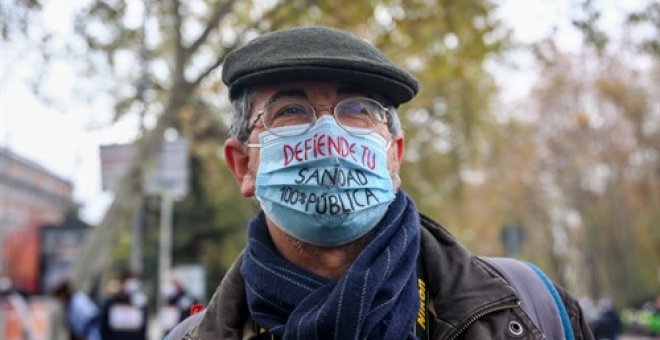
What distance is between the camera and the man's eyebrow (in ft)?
7.72

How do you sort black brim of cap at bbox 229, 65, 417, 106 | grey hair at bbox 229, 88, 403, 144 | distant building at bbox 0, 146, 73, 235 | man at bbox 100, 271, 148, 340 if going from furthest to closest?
distant building at bbox 0, 146, 73, 235
man at bbox 100, 271, 148, 340
grey hair at bbox 229, 88, 403, 144
black brim of cap at bbox 229, 65, 417, 106

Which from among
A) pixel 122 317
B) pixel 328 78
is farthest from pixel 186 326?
pixel 122 317

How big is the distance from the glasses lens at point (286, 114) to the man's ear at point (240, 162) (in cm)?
16

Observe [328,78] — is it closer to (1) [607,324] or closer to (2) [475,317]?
(2) [475,317]

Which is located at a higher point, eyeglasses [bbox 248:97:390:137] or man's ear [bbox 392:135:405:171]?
eyeglasses [bbox 248:97:390:137]

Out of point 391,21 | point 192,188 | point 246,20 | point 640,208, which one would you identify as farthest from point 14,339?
point 640,208

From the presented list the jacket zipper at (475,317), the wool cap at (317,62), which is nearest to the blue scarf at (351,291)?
the jacket zipper at (475,317)

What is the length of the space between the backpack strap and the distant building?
13.8 m

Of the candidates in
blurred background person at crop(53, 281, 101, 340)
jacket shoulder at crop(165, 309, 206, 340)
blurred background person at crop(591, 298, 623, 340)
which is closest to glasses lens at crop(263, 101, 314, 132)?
jacket shoulder at crop(165, 309, 206, 340)

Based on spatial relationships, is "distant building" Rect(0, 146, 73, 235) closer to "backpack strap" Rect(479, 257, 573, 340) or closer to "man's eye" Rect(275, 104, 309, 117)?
"man's eye" Rect(275, 104, 309, 117)

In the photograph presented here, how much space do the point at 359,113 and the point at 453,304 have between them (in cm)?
55

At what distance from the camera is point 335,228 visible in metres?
2.25

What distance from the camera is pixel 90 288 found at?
1256 centimetres

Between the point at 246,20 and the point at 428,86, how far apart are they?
9079 mm
